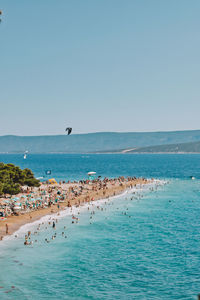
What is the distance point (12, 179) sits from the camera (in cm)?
7788

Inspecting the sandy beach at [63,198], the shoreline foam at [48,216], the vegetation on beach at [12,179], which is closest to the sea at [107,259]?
the shoreline foam at [48,216]

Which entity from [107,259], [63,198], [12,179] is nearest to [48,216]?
[63,198]

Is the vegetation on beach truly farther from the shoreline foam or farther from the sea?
the sea

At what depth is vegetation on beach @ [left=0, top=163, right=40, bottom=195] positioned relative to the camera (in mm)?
71250

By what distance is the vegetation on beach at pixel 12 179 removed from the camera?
2805 inches

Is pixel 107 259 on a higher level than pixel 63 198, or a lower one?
lower

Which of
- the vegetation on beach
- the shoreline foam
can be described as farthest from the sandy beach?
the vegetation on beach

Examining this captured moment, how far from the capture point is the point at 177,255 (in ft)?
112

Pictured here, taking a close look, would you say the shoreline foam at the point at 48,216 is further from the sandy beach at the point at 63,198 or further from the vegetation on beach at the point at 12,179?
the vegetation on beach at the point at 12,179

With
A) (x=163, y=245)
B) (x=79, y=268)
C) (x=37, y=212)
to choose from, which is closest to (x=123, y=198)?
(x=37, y=212)

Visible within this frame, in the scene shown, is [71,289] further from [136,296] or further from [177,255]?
[177,255]

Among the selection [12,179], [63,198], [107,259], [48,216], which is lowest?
[107,259]

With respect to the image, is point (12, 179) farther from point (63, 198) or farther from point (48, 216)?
point (48, 216)

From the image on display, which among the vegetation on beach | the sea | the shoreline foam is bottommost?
the sea
